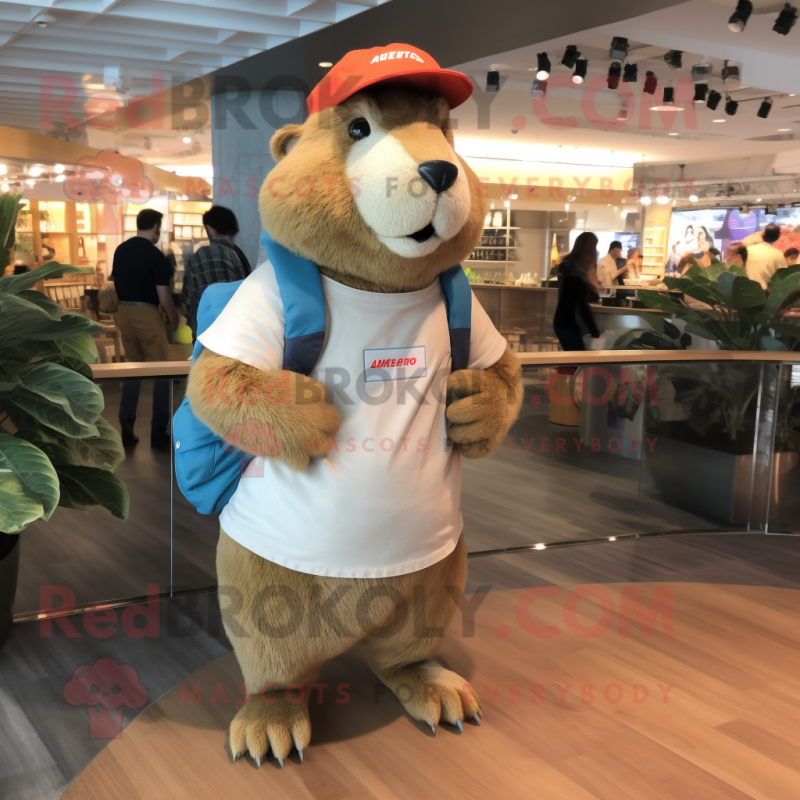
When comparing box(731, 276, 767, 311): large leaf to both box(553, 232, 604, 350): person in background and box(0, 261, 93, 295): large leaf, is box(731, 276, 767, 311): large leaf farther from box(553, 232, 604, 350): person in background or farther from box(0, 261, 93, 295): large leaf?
box(0, 261, 93, 295): large leaf

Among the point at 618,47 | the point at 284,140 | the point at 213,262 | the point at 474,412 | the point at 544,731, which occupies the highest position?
the point at 618,47

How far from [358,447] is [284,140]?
0.62m

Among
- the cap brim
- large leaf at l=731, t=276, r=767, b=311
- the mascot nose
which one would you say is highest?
the cap brim

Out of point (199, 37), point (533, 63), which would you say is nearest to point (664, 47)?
point (533, 63)

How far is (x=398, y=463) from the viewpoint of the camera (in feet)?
5.07

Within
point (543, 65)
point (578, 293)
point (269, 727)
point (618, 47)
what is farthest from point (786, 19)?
point (269, 727)

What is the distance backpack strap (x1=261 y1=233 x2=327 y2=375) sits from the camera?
148 cm

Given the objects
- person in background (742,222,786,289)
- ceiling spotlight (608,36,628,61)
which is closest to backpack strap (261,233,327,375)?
ceiling spotlight (608,36,628,61)

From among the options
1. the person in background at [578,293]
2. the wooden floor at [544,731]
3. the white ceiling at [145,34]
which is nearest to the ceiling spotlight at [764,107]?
the person in background at [578,293]

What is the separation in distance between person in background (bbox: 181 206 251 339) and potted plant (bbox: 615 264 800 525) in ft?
7.05

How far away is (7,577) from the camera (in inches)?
95.9

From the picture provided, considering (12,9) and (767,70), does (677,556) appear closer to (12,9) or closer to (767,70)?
(12,9)

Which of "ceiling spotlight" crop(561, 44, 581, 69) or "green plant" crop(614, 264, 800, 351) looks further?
"ceiling spotlight" crop(561, 44, 581, 69)

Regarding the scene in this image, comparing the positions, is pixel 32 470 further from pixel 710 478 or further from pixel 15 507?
pixel 710 478
